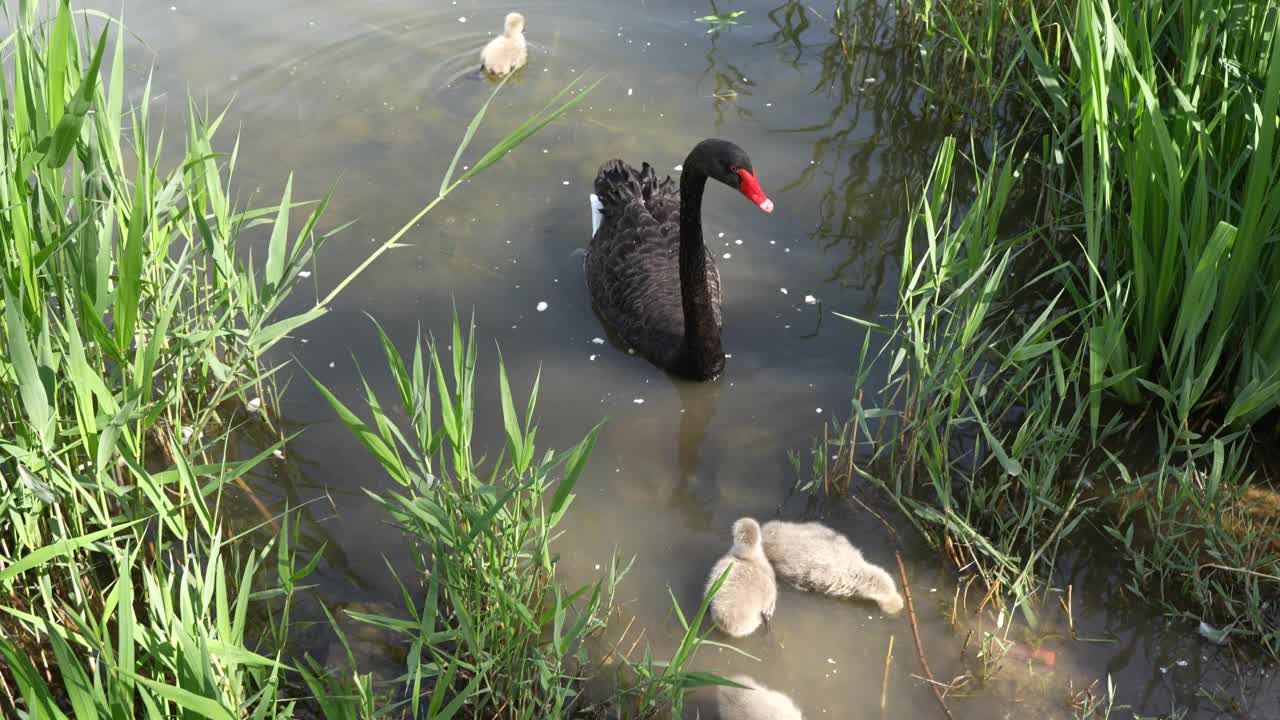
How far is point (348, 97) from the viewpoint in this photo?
5.71 metres

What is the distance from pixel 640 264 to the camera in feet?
14.6

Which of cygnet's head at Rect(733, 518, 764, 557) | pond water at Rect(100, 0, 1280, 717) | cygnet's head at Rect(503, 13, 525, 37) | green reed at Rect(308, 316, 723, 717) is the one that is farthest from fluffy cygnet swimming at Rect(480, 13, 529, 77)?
cygnet's head at Rect(733, 518, 764, 557)

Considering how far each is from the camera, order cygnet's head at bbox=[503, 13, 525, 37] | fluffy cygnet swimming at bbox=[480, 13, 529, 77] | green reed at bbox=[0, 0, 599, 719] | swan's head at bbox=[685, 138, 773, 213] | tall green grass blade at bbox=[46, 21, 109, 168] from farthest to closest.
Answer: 1. cygnet's head at bbox=[503, 13, 525, 37]
2. fluffy cygnet swimming at bbox=[480, 13, 529, 77]
3. swan's head at bbox=[685, 138, 773, 213]
4. tall green grass blade at bbox=[46, 21, 109, 168]
5. green reed at bbox=[0, 0, 599, 719]

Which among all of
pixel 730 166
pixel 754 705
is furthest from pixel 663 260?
pixel 754 705

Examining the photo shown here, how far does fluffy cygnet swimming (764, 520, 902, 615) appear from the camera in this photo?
10.6 ft

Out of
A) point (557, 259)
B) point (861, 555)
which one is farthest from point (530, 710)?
point (557, 259)

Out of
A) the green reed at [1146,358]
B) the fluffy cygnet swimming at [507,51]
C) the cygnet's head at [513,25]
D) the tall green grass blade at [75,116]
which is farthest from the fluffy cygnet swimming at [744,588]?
the cygnet's head at [513,25]

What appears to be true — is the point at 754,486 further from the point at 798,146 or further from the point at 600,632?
the point at 798,146

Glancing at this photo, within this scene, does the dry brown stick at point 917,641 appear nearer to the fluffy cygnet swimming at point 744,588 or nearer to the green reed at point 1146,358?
the green reed at point 1146,358

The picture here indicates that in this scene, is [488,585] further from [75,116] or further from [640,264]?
[640,264]

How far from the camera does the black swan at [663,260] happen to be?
3869 millimetres

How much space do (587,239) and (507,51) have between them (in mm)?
1357

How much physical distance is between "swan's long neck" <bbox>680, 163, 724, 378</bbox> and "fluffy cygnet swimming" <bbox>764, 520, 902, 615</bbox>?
90cm

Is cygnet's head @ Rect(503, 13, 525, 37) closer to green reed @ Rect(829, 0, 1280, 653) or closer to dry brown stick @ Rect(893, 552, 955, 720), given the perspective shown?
green reed @ Rect(829, 0, 1280, 653)
